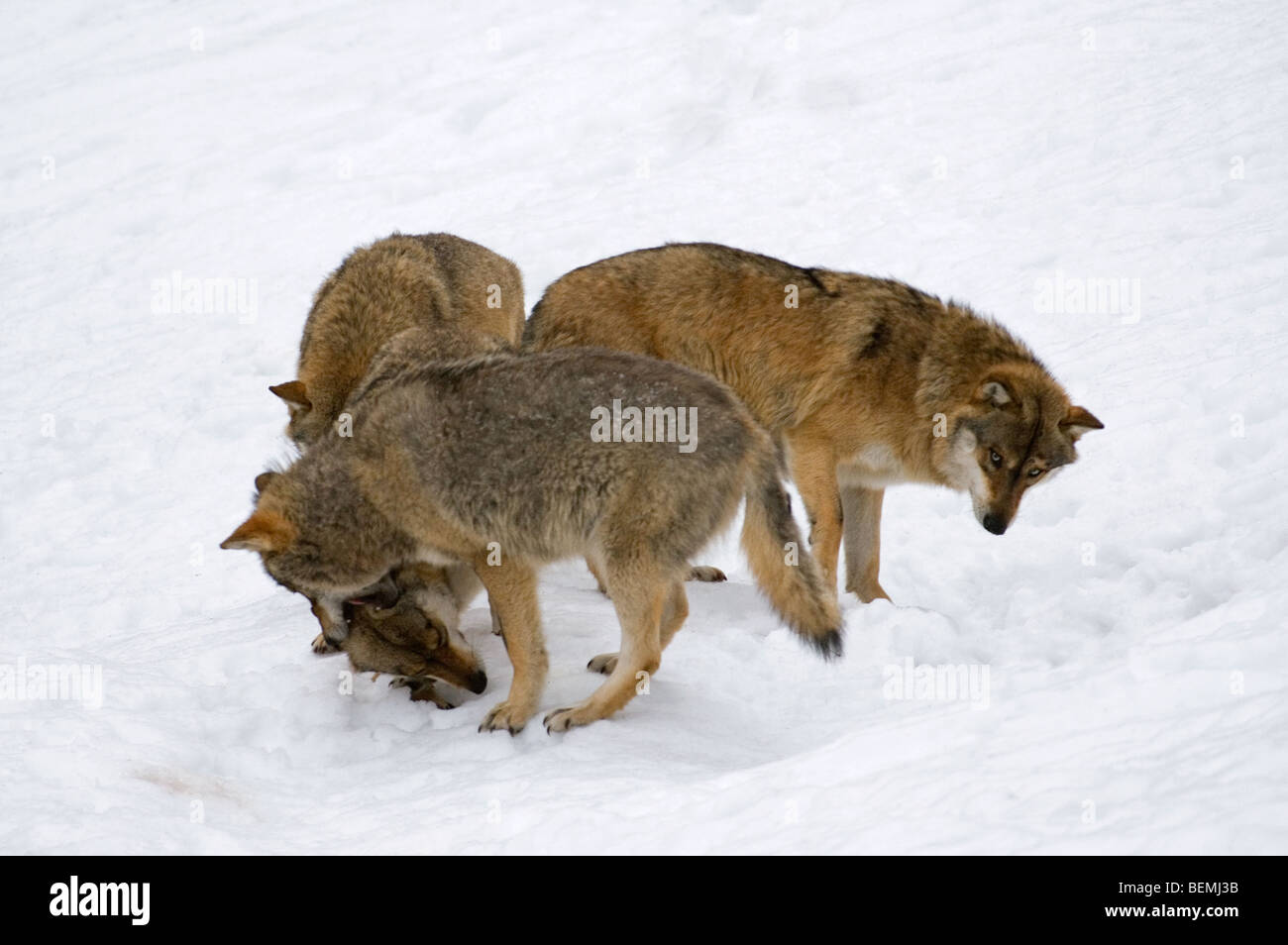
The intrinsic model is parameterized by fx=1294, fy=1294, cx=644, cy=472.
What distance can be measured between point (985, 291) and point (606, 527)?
762 cm

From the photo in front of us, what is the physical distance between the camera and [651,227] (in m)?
14.9

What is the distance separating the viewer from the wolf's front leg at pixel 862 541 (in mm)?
8859

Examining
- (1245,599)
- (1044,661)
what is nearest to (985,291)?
(1044,661)

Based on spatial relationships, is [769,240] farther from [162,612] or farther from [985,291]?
[162,612]

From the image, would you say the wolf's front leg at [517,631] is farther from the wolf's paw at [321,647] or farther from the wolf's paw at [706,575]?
the wolf's paw at [706,575]

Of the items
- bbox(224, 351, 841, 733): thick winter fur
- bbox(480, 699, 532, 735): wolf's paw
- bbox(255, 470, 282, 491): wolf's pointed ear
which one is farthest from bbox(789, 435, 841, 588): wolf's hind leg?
bbox(255, 470, 282, 491): wolf's pointed ear

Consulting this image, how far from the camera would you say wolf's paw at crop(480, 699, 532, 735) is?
651cm

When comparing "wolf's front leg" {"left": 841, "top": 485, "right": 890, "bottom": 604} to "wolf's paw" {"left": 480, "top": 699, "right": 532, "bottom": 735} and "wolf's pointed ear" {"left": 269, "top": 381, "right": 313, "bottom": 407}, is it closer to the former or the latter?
"wolf's paw" {"left": 480, "top": 699, "right": 532, "bottom": 735}

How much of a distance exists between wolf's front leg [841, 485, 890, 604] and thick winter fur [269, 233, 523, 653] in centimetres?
263

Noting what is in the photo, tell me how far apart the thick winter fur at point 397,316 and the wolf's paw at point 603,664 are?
0.80 m
